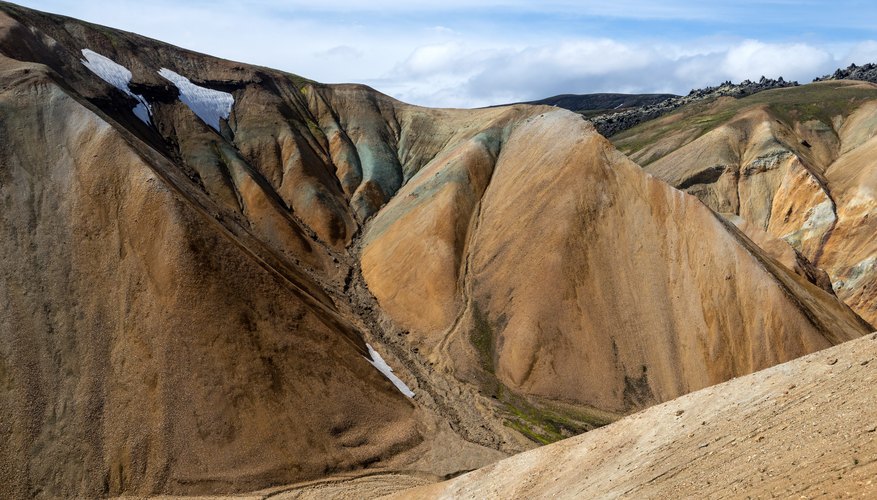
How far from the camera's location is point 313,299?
146ft

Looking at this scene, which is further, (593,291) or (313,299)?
(593,291)

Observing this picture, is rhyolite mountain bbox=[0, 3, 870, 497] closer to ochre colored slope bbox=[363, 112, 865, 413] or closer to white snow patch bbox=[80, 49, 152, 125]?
ochre colored slope bbox=[363, 112, 865, 413]

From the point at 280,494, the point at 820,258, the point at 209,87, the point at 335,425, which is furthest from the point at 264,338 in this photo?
the point at 820,258

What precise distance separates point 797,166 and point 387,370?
5759 cm

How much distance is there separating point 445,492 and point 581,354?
22.5 meters

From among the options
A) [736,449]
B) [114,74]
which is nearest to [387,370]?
[736,449]

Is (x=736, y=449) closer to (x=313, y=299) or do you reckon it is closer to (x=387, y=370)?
(x=387, y=370)

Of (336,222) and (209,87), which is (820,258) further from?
(209,87)

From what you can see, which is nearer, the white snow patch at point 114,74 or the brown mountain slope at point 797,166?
the white snow patch at point 114,74

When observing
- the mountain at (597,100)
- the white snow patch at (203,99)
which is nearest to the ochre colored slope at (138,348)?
the white snow patch at (203,99)

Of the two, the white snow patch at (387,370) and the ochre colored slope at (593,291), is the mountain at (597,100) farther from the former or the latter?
the white snow patch at (387,370)

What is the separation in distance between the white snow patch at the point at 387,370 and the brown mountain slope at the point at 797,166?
45.7m

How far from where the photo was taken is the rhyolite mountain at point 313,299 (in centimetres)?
3334

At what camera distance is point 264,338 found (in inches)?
1481
